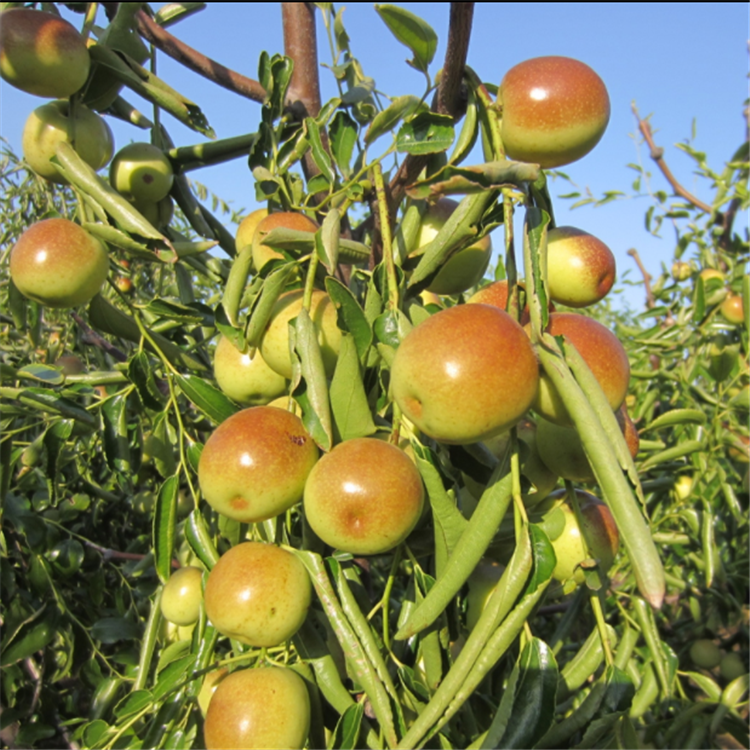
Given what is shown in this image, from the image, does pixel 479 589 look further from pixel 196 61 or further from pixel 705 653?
pixel 705 653

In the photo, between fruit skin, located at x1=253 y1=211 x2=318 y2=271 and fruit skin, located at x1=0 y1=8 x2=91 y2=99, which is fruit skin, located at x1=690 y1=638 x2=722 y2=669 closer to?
fruit skin, located at x1=253 y1=211 x2=318 y2=271

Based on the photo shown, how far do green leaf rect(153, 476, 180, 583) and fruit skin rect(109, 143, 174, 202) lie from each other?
608 millimetres

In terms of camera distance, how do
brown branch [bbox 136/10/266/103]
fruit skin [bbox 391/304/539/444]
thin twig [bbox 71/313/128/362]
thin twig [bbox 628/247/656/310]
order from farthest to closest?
thin twig [bbox 628/247/656/310], thin twig [bbox 71/313/128/362], brown branch [bbox 136/10/266/103], fruit skin [bbox 391/304/539/444]

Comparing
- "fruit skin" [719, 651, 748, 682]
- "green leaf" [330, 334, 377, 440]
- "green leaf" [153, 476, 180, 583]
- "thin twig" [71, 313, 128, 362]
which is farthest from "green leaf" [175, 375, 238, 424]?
"fruit skin" [719, 651, 748, 682]

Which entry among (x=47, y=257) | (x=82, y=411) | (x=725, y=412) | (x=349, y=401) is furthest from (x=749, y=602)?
(x=47, y=257)

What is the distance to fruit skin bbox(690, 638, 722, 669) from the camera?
2582mm

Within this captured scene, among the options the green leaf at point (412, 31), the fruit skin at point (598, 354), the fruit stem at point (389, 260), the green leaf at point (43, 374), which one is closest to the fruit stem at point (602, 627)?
the fruit skin at point (598, 354)

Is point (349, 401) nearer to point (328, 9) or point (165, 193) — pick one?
point (165, 193)

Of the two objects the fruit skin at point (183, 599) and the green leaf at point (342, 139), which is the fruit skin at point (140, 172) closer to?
the green leaf at point (342, 139)

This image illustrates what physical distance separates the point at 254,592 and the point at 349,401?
0.30 metres

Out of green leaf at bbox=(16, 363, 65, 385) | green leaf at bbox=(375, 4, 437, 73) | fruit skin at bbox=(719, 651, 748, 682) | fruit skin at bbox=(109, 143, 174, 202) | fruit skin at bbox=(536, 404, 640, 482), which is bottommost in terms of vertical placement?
fruit skin at bbox=(719, 651, 748, 682)

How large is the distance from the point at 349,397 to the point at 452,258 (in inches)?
13.4

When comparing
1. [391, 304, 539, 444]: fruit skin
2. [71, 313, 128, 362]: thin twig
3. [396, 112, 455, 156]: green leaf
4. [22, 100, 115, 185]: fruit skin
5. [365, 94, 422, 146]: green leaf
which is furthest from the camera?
[71, 313, 128, 362]: thin twig

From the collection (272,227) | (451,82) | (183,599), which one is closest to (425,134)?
(451,82)
